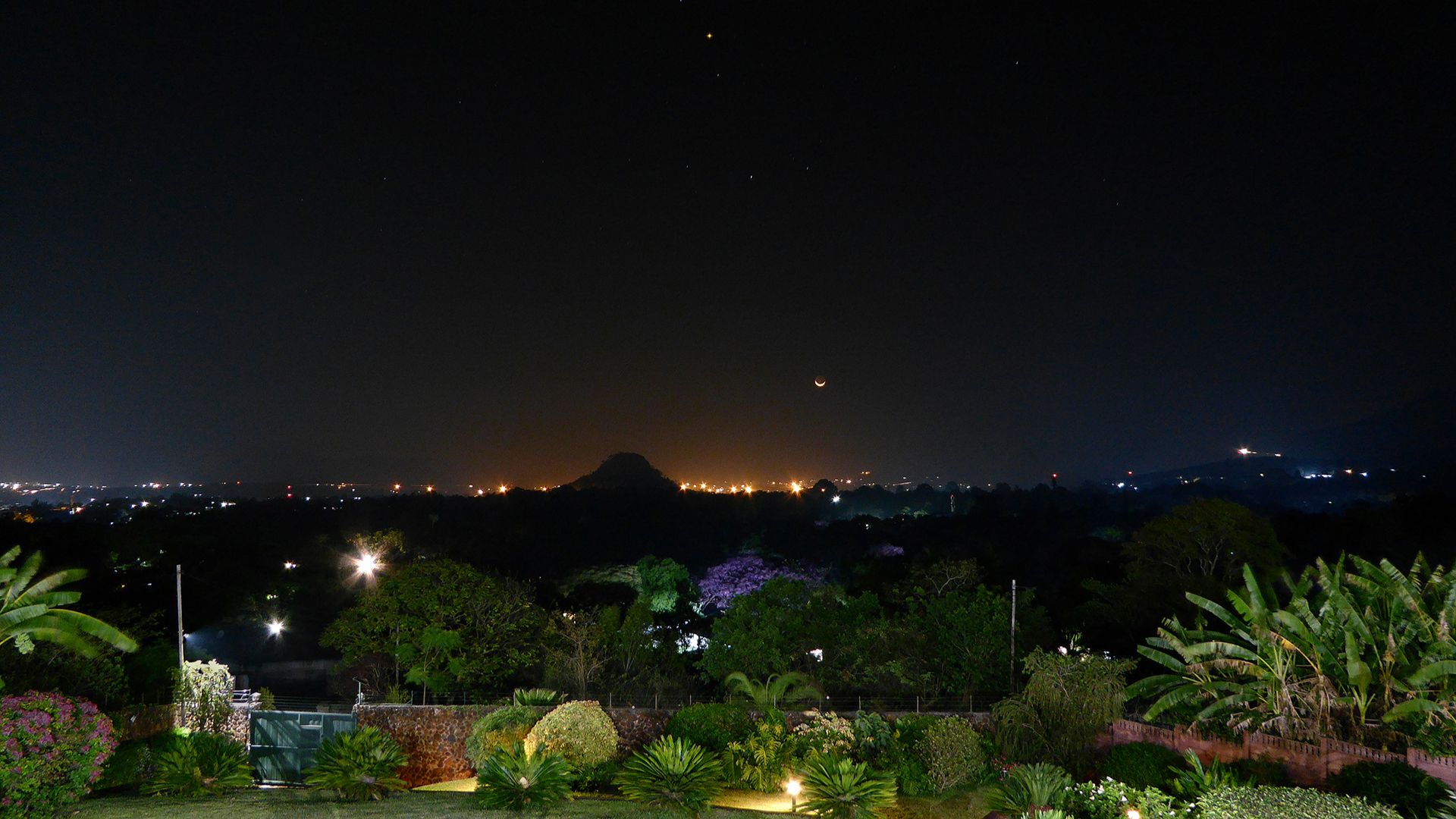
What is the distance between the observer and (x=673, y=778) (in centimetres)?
1111

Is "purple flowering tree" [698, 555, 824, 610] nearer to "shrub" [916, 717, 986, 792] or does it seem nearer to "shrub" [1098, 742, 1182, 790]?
"shrub" [916, 717, 986, 792]

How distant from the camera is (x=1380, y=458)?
372 feet

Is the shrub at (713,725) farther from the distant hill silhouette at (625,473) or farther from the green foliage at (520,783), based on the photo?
the distant hill silhouette at (625,473)

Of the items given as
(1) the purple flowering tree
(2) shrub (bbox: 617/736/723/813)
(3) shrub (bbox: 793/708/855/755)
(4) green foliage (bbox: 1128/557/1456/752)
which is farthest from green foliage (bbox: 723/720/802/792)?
(1) the purple flowering tree

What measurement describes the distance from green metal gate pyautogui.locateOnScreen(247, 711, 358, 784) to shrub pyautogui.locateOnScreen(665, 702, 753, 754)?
22.5ft

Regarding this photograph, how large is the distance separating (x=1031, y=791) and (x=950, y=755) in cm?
298

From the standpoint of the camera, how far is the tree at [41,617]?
11.4 metres

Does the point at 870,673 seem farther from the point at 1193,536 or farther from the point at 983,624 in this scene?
the point at 1193,536

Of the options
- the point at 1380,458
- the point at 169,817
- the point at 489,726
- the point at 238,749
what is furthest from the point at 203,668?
the point at 1380,458

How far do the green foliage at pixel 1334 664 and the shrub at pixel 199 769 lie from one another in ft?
43.4

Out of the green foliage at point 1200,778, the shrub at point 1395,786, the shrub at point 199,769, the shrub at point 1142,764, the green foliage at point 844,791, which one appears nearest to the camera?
the shrub at point 1395,786

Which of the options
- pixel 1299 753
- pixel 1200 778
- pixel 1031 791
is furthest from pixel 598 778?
pixel 1299 753

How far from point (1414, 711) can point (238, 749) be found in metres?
16.1

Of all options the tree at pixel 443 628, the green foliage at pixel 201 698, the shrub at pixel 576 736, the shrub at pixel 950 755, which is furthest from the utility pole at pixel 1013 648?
the green foliage at pixel 201 698
